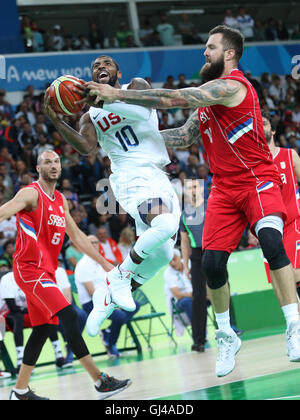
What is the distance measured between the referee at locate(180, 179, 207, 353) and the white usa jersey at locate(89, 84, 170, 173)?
4.86 metres

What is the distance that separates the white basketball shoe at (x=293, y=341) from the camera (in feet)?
17.6

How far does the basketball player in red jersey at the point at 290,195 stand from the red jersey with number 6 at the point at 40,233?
2.41m

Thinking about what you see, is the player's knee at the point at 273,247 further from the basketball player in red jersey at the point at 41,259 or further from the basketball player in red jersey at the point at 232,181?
the basketball player in red jersey at the point at 41,259

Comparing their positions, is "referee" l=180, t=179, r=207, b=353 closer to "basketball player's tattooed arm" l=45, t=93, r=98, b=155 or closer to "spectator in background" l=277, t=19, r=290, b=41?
"basketball player's tattooed arm" l=45, t=93, r=98, b=155

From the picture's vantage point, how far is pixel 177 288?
13.3 m

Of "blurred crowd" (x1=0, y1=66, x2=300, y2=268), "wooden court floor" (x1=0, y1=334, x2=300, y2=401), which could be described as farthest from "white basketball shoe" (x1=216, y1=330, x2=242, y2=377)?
"blurred crowd" (x1=0, y1=66, x2=300, y2=268)

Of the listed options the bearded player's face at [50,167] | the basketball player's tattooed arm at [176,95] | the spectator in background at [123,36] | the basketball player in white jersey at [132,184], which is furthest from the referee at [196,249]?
the spectator in background at [123,36]

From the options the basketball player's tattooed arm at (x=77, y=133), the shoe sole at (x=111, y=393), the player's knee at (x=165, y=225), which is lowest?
the shoe sole at (x=111, y=393)

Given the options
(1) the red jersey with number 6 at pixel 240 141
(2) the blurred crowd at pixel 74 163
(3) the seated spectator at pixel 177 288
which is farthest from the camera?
(2) the blurred crowd at pixel 74 163

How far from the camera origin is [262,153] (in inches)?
232

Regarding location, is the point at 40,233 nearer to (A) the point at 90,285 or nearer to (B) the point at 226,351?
(B) the point at 226,351
